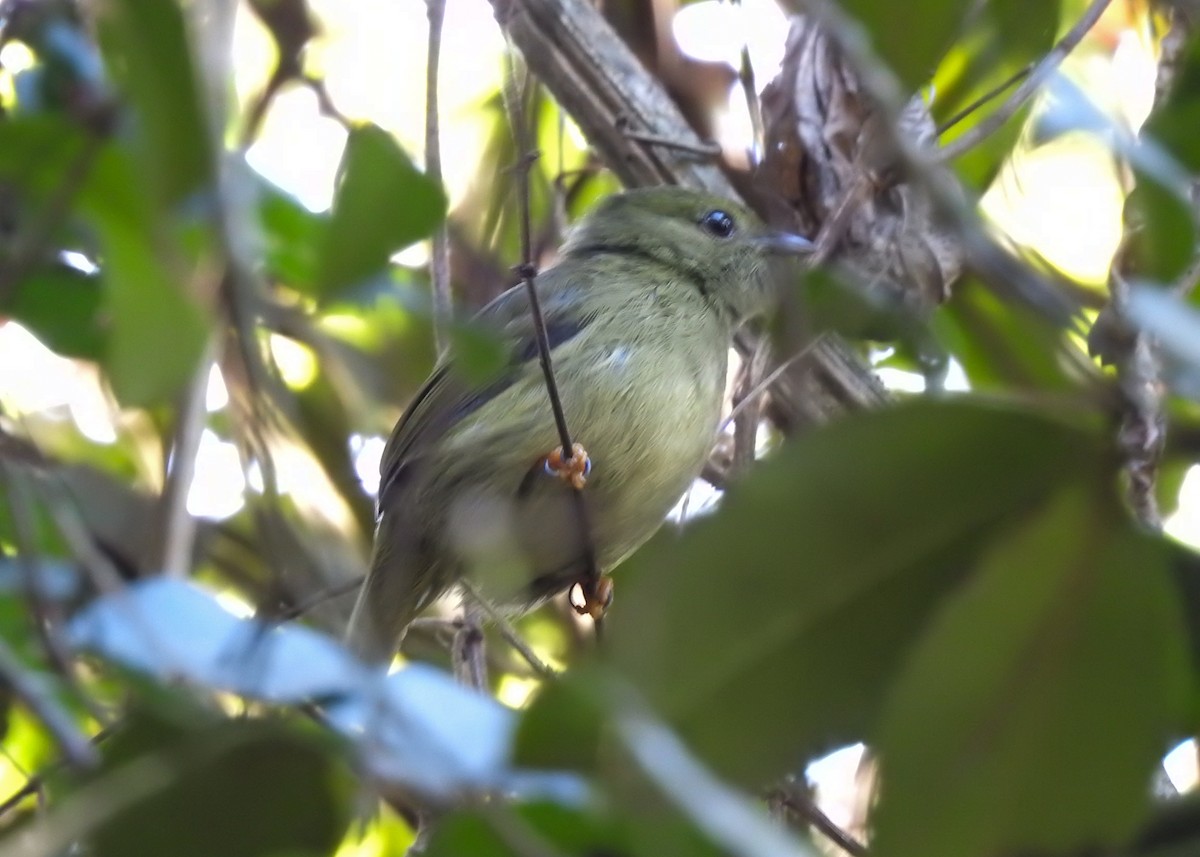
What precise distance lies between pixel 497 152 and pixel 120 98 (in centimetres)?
326

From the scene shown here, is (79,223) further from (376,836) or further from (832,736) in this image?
(376,836)

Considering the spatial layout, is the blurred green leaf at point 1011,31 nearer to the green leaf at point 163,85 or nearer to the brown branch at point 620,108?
the green leaf at point 163,85

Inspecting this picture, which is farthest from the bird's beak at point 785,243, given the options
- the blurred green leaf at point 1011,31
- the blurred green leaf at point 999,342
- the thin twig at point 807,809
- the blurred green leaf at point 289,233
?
the blurred green leaf at point 1011,31

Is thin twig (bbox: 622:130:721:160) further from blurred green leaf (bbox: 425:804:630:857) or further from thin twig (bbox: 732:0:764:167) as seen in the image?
blurred green leaf (bbox: 425:804:630:857)

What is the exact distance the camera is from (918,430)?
112 centimetres

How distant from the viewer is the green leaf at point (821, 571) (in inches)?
44.2

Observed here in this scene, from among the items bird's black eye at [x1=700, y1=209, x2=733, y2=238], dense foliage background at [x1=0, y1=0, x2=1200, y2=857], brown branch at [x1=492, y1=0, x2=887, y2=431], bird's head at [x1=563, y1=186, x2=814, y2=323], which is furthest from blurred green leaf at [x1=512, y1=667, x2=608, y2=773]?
bird's black eye at [x1=700, y1=209, x2=733, y2=238]

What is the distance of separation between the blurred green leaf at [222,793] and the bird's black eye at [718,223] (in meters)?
3.06

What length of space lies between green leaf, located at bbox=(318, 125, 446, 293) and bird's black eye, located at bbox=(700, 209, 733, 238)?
2.96 m

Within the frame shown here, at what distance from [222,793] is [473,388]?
2611 mm

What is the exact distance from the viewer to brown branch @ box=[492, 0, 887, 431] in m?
3.32

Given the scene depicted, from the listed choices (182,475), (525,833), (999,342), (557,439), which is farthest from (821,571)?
(557,439)

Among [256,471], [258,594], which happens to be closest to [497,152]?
[258,594]

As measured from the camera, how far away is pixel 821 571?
1178 millimetres
